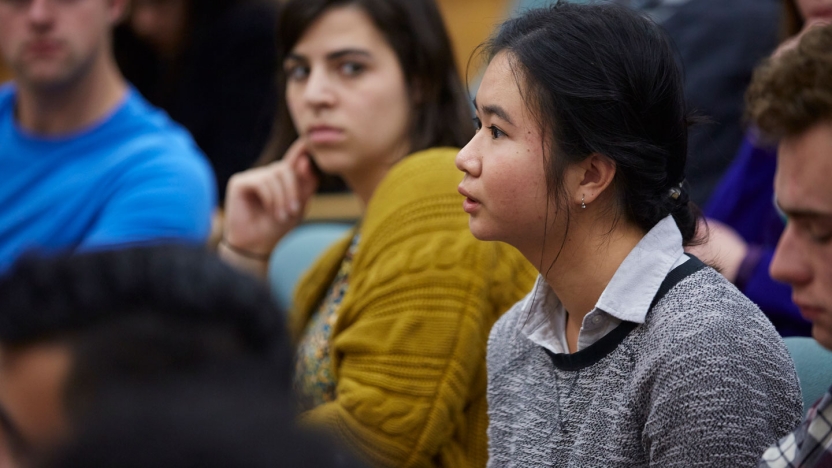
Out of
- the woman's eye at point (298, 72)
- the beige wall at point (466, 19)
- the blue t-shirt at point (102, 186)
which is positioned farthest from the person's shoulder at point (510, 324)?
the beige wall at point (466, 19)

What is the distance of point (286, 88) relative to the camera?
2.15 meters

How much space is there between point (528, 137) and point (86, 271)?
66 cm

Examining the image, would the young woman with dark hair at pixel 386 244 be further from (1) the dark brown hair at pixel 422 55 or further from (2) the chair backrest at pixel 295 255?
(2) the chair backrest at pixel 295 255

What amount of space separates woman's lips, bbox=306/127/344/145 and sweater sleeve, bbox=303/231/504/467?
44 cm

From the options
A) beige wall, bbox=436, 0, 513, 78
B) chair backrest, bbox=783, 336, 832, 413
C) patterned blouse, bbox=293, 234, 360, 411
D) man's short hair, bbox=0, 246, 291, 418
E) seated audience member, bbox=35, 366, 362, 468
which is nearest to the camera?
seated audience member, bbox=35, 366, 362, 468

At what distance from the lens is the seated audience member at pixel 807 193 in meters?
0.95

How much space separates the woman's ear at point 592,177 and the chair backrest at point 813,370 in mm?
368

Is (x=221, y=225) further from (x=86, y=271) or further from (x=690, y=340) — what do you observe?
(x=86, y=271)

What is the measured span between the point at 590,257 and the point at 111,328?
2.35 ft

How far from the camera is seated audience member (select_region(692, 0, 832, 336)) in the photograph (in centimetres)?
163

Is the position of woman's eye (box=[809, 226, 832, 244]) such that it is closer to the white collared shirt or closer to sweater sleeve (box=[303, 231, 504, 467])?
the white collared shirt

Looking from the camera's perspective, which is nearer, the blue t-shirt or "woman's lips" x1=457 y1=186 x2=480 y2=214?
"woman's lips" x1=457 y1=186 x2=480 y2=214

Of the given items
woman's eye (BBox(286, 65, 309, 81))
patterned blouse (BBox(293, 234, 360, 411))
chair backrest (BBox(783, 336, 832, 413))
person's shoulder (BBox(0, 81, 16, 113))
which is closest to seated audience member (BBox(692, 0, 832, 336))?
chair backrest (BBox(783, 336, 832, 413))

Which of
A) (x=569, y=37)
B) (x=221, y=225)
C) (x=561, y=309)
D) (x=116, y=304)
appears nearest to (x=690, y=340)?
(x=561, y=309)
